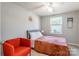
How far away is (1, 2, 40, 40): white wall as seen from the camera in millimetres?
1526

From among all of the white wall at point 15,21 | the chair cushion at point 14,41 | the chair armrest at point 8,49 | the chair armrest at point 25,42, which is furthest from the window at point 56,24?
the chair armrest at point 8,49

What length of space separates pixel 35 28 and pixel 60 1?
0.56 meters

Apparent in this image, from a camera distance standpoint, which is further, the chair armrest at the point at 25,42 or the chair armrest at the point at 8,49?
the chair armrest at the point at 25,42

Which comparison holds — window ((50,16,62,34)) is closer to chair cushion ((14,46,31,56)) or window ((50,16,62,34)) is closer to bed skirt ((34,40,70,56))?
bed skirt ((34,40,70,56))

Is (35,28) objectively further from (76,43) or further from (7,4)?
(76,43)

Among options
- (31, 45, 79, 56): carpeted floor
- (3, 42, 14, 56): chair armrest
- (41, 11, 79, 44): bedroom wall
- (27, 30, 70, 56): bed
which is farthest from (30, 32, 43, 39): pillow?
(3, 42, 14, 56): chair armrest

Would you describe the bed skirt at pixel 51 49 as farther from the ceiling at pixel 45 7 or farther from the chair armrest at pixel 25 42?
the ceiling at pixel 45 7

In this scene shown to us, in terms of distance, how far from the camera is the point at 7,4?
1.54 metres

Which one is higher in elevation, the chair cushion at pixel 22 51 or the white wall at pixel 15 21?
the white wall at pixel 15 21

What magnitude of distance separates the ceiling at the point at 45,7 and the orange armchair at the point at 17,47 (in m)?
0.49

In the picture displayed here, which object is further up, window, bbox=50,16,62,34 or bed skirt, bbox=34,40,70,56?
window, bbox=50,16,62,34

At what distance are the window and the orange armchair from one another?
431mm

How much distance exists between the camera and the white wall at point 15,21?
1.53m

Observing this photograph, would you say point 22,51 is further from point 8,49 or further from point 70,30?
point 70,30
